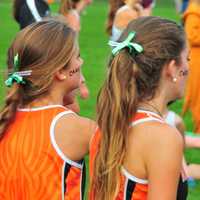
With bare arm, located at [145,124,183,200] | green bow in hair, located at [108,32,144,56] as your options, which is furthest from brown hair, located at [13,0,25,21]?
bare arm, located at [145,124,183,200]

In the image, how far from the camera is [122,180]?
2.71 m

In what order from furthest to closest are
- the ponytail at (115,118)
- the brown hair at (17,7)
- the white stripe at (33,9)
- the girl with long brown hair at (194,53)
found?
the brown hair at (17,7) < the white stripe at (33,9) < the girl with long brown hair at (194,53) < the ponytail at (115,118)

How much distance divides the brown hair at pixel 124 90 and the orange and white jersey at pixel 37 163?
290mm

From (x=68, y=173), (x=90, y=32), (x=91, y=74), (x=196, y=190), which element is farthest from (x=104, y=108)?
(x=90, y=32)

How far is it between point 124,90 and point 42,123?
0.50 meters

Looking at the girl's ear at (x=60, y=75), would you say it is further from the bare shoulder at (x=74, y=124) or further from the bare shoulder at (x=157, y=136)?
the bare shoulder at (x=157, y=136)

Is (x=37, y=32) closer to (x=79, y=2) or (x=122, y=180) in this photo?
(x=122, y=180)

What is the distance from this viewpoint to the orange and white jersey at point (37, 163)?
3.03 metres

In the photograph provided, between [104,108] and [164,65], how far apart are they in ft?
0.90

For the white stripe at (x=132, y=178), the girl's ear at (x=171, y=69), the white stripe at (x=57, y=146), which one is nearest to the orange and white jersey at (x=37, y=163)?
the white stripe at (x=57, y=146)

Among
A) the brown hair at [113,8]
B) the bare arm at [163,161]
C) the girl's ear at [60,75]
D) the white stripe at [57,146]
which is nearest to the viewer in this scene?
the bare arm at [163,161]

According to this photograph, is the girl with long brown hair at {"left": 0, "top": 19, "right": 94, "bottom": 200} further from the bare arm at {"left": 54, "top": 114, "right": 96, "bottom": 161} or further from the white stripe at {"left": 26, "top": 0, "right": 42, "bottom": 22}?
the white stripe at {"left": 26, "top": 0, "right": 42, "bottom": 22}

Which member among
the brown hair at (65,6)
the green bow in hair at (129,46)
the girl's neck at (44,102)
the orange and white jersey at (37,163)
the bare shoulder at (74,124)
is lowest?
the brown hair at (65,6)

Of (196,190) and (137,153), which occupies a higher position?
(137,153)
